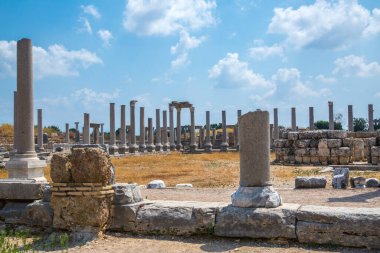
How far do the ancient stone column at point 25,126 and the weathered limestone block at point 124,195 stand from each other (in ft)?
15.0

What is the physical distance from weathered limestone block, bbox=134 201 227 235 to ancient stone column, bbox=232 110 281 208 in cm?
55

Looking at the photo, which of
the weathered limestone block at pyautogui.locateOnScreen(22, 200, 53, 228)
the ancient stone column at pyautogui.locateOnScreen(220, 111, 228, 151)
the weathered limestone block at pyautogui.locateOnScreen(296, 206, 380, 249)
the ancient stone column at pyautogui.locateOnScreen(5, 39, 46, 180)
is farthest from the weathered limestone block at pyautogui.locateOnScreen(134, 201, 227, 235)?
the ancient stone column at pyautogui.locateOnScreen(220, 111, 228, 151)

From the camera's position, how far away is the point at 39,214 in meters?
8.12

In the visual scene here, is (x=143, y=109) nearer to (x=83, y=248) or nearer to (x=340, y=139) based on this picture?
(x=340, y=139)

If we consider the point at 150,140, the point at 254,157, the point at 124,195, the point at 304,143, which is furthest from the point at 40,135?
the point at 254,157

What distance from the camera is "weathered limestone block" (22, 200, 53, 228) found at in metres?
8.04

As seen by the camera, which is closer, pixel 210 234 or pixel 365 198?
pixel 210 234

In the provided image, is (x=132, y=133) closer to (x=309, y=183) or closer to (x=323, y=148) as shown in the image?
(x=323, y=148)

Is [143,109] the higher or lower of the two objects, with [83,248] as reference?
higher

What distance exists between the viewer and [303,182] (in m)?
12.9

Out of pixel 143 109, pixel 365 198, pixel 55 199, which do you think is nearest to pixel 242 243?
pixel 55 199

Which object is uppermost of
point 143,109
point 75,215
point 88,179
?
point 143,109

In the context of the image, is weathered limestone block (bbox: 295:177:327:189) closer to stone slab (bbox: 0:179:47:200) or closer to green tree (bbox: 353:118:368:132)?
stone slab (bbox: 0:179:47:200)

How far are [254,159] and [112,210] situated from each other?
9.13 feet
